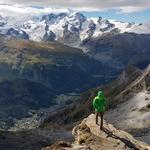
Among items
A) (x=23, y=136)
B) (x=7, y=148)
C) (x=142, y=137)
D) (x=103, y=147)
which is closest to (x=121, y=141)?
(x=103, y=147)

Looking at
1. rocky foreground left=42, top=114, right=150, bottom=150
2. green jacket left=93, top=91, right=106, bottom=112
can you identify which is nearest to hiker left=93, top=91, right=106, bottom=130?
green jacket left=93, top=91, right=106, bottom=112

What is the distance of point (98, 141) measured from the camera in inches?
1603

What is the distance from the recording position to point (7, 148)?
161500 millimetres

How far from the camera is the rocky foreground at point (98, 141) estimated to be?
38.6 m

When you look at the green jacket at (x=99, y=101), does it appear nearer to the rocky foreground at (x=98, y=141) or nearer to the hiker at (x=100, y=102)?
the hiker at (x=100, y=102)

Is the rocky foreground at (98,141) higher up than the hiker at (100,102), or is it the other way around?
the hiker at (100,102)

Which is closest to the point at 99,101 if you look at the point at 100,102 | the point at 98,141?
the point at 100,102

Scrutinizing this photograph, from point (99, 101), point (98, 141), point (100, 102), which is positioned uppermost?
point (99, 101)

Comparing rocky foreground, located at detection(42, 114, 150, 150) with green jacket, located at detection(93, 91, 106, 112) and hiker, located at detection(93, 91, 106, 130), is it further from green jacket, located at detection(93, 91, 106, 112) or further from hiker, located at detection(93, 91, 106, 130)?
green jacket, located at detection(93, 91, 106, 112)

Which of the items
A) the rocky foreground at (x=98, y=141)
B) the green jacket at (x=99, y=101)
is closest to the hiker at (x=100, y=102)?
the green jacket at (x=99, y=101)

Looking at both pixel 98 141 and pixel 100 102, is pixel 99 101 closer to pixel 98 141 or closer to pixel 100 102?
pixel 100 102

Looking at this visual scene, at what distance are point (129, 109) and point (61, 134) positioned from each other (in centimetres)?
3287

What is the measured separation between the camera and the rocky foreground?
3856 centimetres

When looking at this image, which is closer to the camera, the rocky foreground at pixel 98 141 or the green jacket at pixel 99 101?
the rocky foreground at pixel 98 141
